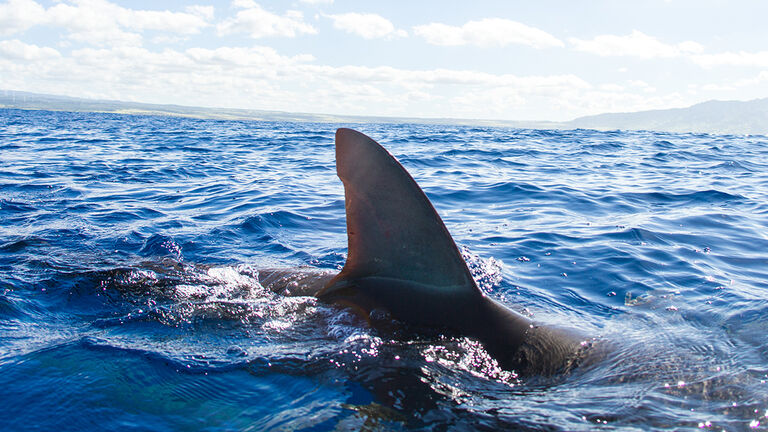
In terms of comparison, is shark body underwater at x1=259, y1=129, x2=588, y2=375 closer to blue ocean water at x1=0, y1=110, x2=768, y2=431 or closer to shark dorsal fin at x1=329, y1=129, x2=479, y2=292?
shark dorsal fin at x1=329, y1=129, x2=479, y2=292

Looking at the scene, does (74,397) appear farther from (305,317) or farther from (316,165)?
(316,165)

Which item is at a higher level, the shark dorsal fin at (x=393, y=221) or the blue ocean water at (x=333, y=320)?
the shark dorsal fin at (x=393, y=221)

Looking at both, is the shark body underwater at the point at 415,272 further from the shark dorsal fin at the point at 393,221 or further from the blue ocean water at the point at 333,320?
the blue ocean water at the point at 333,320

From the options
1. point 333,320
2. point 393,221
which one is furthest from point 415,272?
point 333,320

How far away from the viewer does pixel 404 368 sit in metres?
3.62

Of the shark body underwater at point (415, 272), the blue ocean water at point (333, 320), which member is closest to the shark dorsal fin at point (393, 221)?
the shark body underwater at point (415, 272)

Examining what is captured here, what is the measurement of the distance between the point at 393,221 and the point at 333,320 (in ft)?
3.34

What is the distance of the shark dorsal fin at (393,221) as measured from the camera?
3645 millimetres

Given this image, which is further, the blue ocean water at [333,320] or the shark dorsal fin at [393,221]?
the shark dorsal fin at [393,221]

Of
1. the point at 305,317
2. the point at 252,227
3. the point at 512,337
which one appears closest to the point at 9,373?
the point at 305,317

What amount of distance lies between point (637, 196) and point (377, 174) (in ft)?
34.1

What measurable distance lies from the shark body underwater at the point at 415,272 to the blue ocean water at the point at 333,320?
0.16 meters

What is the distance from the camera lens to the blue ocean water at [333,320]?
10.4 feet

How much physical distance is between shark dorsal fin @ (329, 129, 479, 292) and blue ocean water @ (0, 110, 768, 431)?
48cm
